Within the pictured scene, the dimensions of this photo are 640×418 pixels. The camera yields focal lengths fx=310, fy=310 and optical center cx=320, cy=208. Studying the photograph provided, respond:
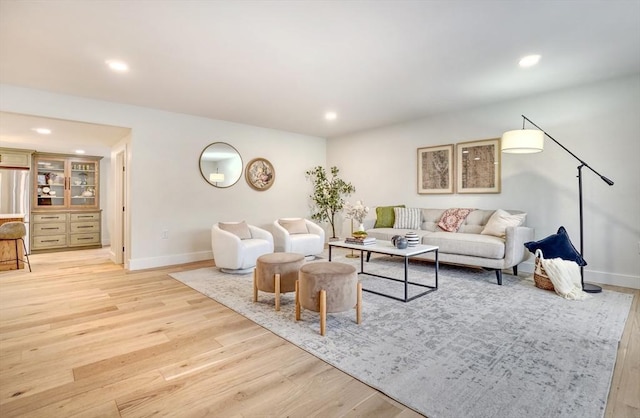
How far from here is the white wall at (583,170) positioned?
11.9ft

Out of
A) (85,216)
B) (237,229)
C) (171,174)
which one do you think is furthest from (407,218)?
(85,216)

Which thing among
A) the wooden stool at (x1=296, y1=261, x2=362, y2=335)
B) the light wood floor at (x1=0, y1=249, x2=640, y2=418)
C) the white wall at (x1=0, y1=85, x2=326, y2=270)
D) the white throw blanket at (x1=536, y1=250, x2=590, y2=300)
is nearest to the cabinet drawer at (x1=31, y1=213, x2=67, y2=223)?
the white wall at (x1=0, y1=85, x2=326, y2=270)

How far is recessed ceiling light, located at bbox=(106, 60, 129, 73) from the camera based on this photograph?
125 inches

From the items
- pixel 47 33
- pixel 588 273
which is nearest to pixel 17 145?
pixel 47 33

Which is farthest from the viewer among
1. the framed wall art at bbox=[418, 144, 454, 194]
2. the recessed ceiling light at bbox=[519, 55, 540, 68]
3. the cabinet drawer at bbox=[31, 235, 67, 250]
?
the cabinet drawer at bbox=[31, 235, 67, 250]

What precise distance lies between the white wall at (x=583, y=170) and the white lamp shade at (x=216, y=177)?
384cm

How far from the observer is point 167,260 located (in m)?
4.95

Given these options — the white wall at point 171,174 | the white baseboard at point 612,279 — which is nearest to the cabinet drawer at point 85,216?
the white wall at point 171,174

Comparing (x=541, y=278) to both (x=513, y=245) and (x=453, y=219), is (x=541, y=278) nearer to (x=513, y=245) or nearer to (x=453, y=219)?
(x=513, y=245)

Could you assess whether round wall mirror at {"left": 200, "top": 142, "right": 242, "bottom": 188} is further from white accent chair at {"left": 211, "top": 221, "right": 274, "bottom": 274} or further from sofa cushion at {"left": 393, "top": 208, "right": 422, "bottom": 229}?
sofa cushion at {"left": 393, "top": 208, "right": 422, "bottom": 229}

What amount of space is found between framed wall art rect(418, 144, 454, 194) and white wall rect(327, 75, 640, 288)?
6.2 inches

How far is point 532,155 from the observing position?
14.1ft

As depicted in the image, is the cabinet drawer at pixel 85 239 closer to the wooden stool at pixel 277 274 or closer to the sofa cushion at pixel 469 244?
the wooden stool at pixel 277 274

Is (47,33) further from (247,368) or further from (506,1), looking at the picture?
(506,1)
